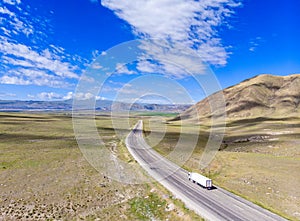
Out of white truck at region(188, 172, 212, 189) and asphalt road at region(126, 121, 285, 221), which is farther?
white truck at region(188, 172, 212, 189)

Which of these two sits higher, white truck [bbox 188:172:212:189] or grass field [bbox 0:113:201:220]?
white truck [bbox 188:172:212:189]

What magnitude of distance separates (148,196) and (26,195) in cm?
2055

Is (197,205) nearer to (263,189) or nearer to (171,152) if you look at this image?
(263,189)

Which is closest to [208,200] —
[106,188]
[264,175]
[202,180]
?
[202,180]

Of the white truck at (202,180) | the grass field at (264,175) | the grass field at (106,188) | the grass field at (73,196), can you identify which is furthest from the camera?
the white truck at (202,180)

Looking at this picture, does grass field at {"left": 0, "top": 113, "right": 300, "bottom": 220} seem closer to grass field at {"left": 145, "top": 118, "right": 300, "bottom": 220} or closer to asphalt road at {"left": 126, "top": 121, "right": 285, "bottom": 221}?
grass field at {"left": 145, "top": 118, "right": 300, "bottom": 220}

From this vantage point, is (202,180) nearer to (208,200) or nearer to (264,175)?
(208,200)

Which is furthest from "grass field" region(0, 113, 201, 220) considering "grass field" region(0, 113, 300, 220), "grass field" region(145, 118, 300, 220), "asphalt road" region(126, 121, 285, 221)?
"grass field" region(145, 118, 300, 220)

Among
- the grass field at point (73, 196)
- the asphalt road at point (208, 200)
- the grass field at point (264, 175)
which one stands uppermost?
the grass field at point (264, 175)

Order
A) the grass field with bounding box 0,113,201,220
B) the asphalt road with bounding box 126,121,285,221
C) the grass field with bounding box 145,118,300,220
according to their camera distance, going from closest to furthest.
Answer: the asphalt road with bounding box 126,121,285,221 → the grass field with bounding box 0,113,201,220 → the grass field with bounding box 145,118,300,220

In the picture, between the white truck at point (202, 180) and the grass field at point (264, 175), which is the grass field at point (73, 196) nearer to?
the white truck at point (202, 180)

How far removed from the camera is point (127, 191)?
145ft

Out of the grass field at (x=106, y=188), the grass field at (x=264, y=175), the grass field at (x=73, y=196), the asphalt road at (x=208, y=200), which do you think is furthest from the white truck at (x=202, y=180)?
the grass field at (x=73, y=196)

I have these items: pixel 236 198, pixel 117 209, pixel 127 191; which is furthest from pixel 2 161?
pixel 236 198
